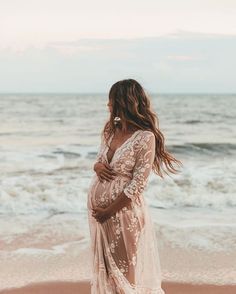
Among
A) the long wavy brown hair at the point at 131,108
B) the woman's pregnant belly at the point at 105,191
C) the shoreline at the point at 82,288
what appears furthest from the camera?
the shoreline at the point at 82,288

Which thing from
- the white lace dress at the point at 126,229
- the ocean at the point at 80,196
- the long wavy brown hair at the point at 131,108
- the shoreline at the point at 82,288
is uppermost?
the long wavy brown hair at the point at 131,108

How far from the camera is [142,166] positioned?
3.38 m

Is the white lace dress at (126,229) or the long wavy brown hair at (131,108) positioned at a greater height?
the long wavy brown hair at (131,108)

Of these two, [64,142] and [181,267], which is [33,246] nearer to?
[181,267]

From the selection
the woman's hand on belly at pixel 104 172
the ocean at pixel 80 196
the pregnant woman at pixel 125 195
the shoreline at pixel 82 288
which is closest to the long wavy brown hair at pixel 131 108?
the pregnant woman at pixel 125 195

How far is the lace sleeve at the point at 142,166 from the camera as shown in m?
3.36

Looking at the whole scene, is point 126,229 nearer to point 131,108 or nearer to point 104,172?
point 104,172

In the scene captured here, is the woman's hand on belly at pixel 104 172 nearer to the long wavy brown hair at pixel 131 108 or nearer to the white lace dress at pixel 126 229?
the white lace dress at pixel 126 229

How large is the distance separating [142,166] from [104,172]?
0.83ft

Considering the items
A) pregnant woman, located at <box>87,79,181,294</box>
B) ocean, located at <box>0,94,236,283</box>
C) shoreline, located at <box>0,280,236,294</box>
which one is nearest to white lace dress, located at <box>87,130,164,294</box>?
pregnant woman, located at <box>87,79,181,294</box>

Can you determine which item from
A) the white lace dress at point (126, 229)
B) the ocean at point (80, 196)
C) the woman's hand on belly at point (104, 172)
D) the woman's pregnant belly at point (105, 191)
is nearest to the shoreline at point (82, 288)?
the ocean at point (80, 196)

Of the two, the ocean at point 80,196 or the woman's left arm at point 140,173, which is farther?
the ocean at point 80,196

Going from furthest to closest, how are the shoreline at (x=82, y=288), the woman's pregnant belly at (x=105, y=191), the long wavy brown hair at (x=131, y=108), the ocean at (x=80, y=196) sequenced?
the ocean at (x=80, y=196) → the shoreline at (x=82, y=288) → the woman's pregnant belly at (x=105, y=191) → the long wavy brown hair at (x=131, y=108)

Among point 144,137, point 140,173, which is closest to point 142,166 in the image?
point 140,173
